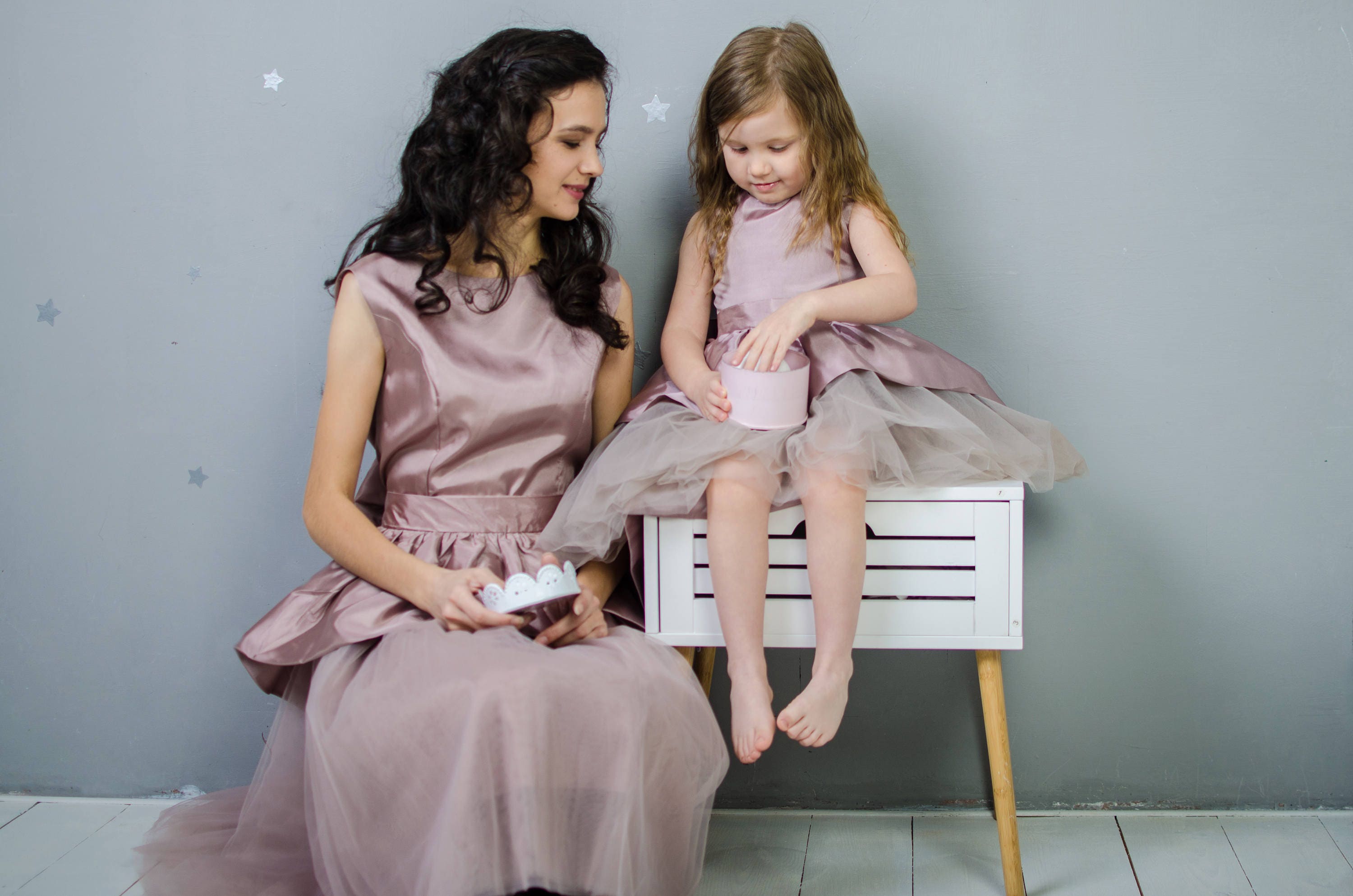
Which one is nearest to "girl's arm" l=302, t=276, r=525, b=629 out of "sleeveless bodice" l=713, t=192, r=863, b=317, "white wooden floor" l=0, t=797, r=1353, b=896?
"sleeveless bodice" l=713, t=192, r=863, b=317

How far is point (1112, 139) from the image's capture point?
1.42 meters

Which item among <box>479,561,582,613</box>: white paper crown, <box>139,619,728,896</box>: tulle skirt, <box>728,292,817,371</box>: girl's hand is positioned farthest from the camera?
<box>728,292,817,371</box>: girl's hand

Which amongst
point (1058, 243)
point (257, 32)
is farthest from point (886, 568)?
point (257, 32)

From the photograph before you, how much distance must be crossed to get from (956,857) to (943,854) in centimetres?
2

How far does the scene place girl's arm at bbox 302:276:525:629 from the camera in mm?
1211

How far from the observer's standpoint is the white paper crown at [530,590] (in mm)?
1066

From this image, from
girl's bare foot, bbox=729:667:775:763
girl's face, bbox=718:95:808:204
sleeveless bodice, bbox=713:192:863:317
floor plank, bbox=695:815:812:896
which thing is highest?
girl's face, bbox=718:95:808:204

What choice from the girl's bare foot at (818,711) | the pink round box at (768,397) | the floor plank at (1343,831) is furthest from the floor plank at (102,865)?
the floor plank at (1343,831)

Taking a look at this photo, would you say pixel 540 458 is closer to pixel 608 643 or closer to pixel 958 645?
pixel 608 643

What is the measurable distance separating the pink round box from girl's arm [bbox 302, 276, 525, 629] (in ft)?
1.41

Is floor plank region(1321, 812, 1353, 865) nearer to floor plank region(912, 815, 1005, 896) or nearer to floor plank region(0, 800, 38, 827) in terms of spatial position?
floor plank region(912, 815, 1005, 896)

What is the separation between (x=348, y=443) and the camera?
124cm

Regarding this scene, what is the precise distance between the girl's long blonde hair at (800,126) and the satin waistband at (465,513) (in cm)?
41

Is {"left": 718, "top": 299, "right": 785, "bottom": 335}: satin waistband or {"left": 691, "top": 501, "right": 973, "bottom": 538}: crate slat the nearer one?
{"left": 691, "top": 501, "right": 973, "bottom": 538}: crate slat
